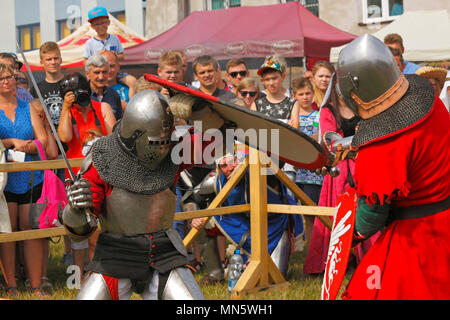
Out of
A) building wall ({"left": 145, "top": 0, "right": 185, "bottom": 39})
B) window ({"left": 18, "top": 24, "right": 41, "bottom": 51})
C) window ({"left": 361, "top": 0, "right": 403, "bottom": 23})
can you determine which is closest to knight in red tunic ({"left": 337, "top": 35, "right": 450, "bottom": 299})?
window ({"left": 361, "top": 0, "right": 403, "bottom": 23})

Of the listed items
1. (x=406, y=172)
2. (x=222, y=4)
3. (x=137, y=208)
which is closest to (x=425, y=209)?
(x=406, y=172)

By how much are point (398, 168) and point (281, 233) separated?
9.84 ft

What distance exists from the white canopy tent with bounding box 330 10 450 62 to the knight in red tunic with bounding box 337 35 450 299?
6.35 metres

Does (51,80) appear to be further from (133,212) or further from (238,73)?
(133,212)

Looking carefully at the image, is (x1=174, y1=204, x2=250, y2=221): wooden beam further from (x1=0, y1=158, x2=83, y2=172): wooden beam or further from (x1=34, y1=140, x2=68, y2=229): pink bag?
(x1=34, y1=140, x2=68, y2=229): pink bag

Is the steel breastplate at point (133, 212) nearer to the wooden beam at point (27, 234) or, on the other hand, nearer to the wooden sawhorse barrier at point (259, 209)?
the wooden beam at point (27, 234)

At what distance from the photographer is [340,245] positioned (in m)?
3.30

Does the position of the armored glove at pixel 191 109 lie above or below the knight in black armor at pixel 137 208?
above

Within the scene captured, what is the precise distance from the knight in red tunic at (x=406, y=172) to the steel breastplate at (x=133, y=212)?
1005mm

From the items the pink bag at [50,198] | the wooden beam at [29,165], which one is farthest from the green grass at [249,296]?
the wooden beam at [29,165]

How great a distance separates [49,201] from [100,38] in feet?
8.28

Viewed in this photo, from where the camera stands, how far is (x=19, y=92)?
641cm

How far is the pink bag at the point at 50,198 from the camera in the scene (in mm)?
5383

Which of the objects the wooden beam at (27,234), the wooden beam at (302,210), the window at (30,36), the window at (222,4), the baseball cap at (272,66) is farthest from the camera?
the window at (222,4)
